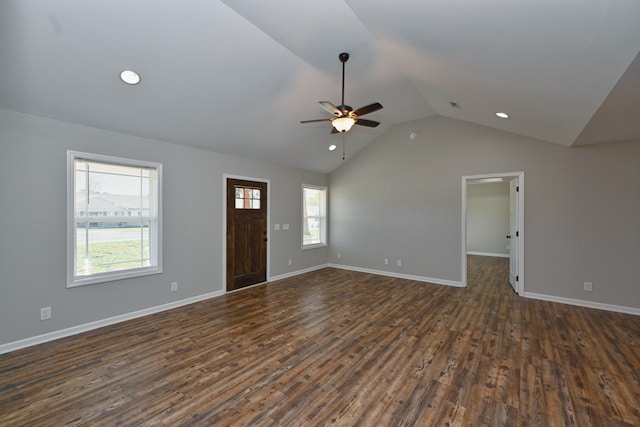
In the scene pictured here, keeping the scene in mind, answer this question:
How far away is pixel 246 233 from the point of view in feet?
17.6

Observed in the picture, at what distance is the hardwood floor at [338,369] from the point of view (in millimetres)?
2012

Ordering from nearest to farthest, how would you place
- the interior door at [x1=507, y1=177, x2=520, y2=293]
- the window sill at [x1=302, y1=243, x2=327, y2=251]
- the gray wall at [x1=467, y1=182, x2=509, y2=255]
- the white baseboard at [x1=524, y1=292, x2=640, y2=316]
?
1. the white baseboard at [x1=524, y1=292, x2=640, y2=316]
2. the interior door at [x1=507, y1=177, x2=520, y2=293]
3. the window sill at [x1=302, y1=243, x2=327, y2=251]
4. the gray wall at [x1=467, y1=182, x2=509, y2=255]

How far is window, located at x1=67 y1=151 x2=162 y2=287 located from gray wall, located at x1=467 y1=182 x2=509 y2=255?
29.9 feet

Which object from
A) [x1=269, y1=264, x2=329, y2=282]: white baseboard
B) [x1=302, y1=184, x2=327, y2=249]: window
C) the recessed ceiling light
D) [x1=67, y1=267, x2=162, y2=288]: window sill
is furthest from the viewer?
[x1=302, y1=184, x2=327, y2=249]: window

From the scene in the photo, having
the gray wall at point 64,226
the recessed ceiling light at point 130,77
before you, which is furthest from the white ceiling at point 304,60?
the gray wall at point 64,226

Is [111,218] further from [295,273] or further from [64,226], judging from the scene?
[295,273]

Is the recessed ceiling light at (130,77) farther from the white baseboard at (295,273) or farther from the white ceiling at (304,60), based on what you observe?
the white baseboard at (295,273)

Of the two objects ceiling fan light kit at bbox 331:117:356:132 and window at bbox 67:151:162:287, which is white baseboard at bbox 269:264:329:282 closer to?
window at bbox 67:151:162:287

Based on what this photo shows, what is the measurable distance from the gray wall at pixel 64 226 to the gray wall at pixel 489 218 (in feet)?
25.8

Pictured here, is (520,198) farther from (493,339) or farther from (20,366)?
(20,366)

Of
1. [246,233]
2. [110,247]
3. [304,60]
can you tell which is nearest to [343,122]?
[304,60]

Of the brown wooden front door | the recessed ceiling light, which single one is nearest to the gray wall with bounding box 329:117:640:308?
the brown wooden front door

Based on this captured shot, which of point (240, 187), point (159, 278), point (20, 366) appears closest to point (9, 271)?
point (20, 366)

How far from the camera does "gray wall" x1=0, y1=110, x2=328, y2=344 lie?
2.89 meters
